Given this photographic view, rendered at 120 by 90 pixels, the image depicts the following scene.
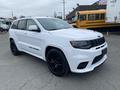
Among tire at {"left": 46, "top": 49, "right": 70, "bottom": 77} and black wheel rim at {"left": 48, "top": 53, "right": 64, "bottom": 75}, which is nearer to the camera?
tire at {"left": 46, "top": 49, "right": 70, "bottom": 77}

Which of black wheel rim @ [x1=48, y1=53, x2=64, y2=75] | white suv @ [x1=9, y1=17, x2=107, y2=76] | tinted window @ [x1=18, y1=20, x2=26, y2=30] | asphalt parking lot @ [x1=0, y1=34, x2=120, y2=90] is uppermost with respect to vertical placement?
tinted window @ [x1=18, y1=20, x2=26, y2=30]

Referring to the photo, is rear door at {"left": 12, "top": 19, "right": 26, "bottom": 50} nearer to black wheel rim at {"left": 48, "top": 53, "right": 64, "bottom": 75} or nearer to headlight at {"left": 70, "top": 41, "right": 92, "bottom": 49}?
black wheel rim at {"left": 48, "top": 53, "right": 64, "bottom": 75}

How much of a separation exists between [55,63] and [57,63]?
4.2 inches

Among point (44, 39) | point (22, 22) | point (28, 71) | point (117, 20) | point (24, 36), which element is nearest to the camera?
point (44, 39)

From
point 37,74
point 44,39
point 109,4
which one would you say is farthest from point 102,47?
point 109,4

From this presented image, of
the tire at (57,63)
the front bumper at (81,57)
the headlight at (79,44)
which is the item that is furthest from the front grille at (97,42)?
the tire at (57,63)

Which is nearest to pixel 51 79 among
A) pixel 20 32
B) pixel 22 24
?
pixel 20 32

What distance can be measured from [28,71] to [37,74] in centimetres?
46

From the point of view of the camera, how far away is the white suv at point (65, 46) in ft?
13.2

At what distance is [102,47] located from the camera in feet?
15.0

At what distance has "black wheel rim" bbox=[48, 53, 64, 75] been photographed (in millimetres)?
4507

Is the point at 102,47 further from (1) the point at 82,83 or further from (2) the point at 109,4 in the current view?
(2) the point at 109,4

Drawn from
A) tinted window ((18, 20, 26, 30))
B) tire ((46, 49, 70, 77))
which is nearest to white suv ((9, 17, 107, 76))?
tire ((46, 49, 70, 77))

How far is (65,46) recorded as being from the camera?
13.5 ft
